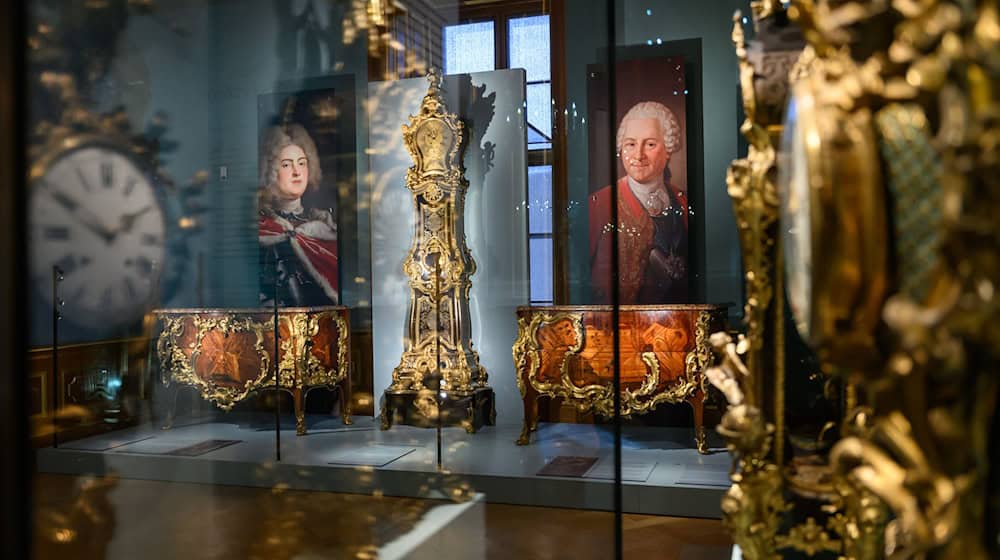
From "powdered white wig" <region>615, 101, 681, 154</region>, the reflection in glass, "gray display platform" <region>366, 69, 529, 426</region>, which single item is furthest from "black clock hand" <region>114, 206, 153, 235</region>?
"powdered white wig" <region>615, 101, 681, 154</region>

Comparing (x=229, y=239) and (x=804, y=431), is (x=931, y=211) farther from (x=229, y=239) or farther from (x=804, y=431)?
(x=229, y=239)

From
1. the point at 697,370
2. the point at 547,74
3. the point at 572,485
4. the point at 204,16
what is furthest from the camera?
the point at 697,370

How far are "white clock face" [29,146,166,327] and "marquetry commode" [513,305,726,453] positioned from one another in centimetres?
169

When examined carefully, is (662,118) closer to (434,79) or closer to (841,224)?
(434,79)

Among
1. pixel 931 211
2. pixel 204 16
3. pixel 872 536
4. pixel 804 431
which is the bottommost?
pixel 872 536

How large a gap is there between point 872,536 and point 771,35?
91 centimetres

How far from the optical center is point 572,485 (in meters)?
2.83

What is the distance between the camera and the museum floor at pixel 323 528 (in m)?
2.05

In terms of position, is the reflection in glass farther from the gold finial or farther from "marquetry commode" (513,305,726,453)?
the gold finial

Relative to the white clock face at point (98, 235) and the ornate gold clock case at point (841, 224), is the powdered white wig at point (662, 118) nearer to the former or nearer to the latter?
the white clock face at point (98, 235)

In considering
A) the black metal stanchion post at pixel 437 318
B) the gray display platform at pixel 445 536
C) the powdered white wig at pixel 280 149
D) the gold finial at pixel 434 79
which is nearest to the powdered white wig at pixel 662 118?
the gold finial at pixel 434 79

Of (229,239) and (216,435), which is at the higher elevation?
(229,239)

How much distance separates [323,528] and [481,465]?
0.66 meters

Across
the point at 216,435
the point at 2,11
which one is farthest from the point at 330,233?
the point at 2,11
